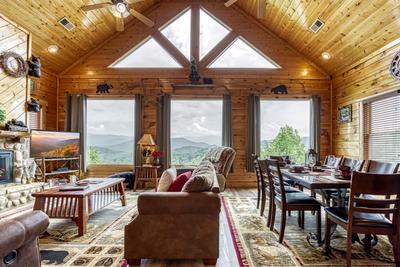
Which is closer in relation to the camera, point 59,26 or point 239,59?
point 59,26

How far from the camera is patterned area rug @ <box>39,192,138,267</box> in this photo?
2648mm

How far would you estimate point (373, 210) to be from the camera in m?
2.29

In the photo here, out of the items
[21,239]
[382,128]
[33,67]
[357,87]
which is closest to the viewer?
[21,239]

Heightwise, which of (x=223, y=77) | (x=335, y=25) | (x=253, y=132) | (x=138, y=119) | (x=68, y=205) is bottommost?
(x=68, y=205)

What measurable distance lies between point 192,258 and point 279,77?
578 cm

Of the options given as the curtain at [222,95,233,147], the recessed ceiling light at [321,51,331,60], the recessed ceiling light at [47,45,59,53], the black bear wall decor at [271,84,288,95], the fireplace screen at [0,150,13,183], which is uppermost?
the recessed ceiling light at [47,45,59,53]

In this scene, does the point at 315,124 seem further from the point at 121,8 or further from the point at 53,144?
the point at 53,144

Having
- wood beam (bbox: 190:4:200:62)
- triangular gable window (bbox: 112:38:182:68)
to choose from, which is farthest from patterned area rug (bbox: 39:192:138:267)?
wood beam (bbox: 190:4:200:62)

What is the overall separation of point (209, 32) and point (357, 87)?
382 cm

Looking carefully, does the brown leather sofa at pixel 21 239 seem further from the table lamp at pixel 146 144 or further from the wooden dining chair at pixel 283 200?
the table lamp at pixel 146 144

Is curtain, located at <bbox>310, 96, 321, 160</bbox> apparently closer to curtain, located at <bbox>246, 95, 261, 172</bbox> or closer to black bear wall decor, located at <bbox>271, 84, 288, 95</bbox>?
black bear wall decor, located at <bbox>271, 84, 288, 95</bbox>

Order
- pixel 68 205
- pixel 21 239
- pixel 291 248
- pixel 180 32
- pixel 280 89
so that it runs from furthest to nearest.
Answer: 1. pixel 180 32
2. pixel 280 89
3. pixel 68 205
4. pixel 291 248
5. pixel 21 239

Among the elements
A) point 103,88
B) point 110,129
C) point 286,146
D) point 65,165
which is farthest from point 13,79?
point 286,146

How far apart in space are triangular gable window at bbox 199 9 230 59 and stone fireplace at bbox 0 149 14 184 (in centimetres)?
482
